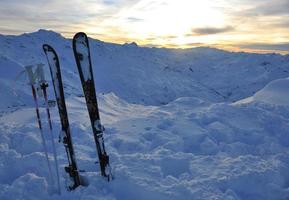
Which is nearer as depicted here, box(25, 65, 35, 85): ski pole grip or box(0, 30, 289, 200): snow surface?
box(25, 65, 35, 85): ski pole grip

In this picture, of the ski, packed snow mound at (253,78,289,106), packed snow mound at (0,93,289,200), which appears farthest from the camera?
packed snow mound at (253,78,289,106)

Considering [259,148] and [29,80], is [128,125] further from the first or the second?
[29,80]

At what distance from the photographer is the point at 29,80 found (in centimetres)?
723

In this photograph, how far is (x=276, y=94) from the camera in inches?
610

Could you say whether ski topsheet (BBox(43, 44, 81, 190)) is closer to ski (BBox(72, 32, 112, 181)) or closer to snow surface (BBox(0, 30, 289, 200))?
snow surface (BBox(0, 30, 289, 200))

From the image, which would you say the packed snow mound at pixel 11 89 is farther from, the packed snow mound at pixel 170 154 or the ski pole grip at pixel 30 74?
the ski pole grip at pixel 30 74

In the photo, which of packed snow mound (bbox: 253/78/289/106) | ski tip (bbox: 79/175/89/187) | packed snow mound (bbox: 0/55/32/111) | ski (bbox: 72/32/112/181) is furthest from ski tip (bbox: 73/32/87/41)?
packed snow mound (bbox: 0/55/32/111)

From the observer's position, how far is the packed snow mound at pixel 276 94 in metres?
14.5

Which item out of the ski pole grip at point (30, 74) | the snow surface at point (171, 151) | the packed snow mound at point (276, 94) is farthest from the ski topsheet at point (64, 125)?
the packed snow mound at point (276, 94)

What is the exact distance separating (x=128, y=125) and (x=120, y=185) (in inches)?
182

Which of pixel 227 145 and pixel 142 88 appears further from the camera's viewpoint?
pixel 142 88

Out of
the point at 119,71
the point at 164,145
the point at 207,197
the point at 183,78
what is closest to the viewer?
the point at 207,197

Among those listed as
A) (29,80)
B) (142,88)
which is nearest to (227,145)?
(29,80)

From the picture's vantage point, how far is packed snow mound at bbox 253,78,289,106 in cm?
1446
